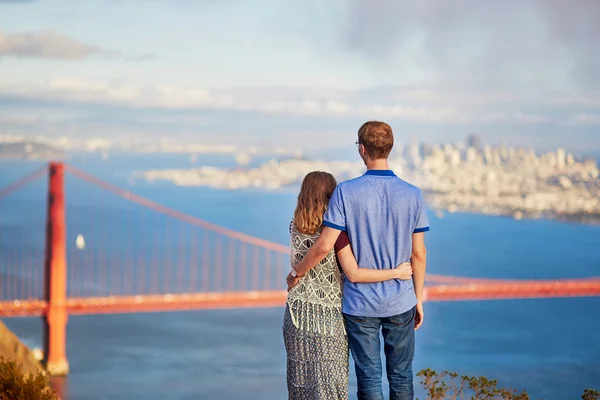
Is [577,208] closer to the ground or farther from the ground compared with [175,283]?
farther from the ground

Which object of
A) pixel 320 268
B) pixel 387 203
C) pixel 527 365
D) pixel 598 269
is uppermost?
pixel 387 203

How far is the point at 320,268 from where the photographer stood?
1.74m

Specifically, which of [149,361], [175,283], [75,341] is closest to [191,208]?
[175,283]

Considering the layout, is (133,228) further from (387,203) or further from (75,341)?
(387,203)

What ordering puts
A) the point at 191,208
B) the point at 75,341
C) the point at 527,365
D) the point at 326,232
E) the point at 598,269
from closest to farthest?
1. the point at 326,232
2. the point at 527,365
3. the point at 75,341
4. the point at 598,269
5. the point at 191,208

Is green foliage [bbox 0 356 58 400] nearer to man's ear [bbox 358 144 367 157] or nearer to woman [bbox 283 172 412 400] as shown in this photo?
woman [bbox 283 172 412 400]

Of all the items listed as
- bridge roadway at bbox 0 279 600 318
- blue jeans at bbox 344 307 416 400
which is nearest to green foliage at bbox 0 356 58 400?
blue jeans at bbox 344 307 416 400

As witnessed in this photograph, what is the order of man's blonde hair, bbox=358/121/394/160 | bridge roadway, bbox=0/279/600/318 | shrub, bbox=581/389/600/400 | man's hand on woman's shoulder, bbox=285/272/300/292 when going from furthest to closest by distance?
bridge roadway, bbox=0/279/600/318, shrub, bbox=581/389/600/400, man's hand on woman's shoulder, bbox=285/272/300/292, man's blonde hair, bbox=358/121/394/160

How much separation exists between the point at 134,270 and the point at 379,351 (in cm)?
3881

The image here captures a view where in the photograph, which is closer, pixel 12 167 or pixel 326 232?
pixel 326 232

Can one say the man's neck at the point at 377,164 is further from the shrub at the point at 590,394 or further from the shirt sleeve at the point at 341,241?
the shrub at the point at 590,394

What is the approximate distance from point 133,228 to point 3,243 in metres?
7.94

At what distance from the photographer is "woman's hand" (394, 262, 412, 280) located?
67.4 inches

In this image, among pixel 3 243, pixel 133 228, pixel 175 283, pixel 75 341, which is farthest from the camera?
pixel 133 228
